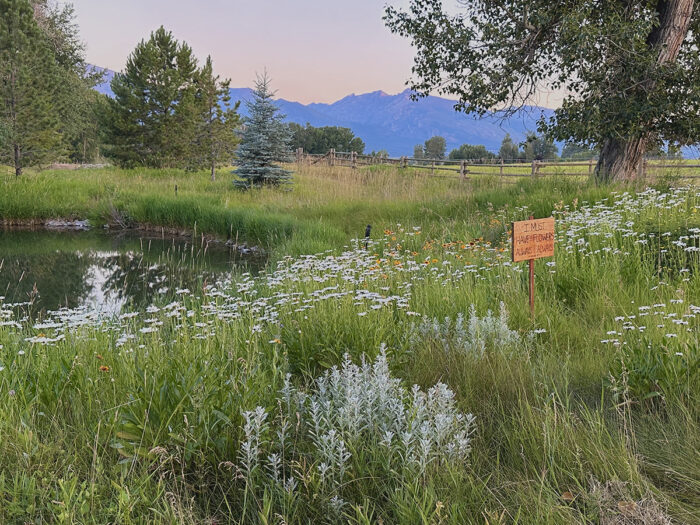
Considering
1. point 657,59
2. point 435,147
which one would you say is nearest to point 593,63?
point 657,59

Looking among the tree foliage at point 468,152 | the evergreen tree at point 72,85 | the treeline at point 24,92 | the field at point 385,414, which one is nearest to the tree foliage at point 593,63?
the field at point 385,414

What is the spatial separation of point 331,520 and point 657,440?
149 centimetres

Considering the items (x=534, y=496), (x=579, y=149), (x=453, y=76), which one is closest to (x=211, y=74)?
(x=453, y=76)

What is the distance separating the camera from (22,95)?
21641 mm

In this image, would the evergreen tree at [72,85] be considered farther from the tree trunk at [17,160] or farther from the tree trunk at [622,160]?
the tree trunk at [622,160]

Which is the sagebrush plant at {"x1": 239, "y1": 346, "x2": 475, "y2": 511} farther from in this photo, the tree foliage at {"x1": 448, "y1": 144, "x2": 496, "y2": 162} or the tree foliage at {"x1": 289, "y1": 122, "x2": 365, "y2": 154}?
the tree foliage at {"x1": 448, "y1": 144, "x2": 496, "y2": 162}

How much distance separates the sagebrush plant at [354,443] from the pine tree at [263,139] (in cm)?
1580

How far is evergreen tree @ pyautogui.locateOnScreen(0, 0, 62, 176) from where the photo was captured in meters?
21.3

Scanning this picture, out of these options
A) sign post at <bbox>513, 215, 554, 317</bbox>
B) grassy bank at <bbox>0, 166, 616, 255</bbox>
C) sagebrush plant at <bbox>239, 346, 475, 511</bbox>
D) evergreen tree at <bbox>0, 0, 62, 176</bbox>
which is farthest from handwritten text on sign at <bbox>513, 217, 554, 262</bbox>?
evergreen tree at <bbox>0, 0, 62, 176</bbox>

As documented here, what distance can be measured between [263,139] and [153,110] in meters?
13.2

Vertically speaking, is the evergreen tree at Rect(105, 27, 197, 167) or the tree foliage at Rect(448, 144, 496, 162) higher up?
the tree foliage at Rect(448, 144, 496, 162)

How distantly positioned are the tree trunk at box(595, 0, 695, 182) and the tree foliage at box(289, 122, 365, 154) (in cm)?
7387

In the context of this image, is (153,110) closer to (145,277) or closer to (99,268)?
(99,268)

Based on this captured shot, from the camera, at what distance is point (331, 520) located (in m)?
1.94
